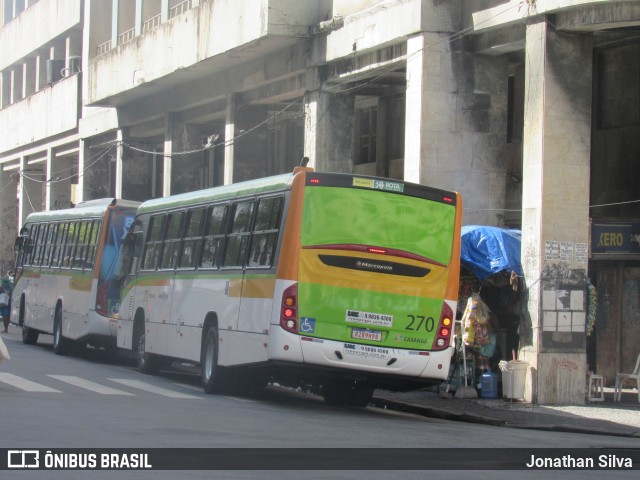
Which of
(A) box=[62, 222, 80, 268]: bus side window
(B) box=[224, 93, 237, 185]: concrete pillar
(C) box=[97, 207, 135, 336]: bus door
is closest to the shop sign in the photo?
(C) box=[97, 207, 135, 336]: bus door

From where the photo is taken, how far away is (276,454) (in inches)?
471

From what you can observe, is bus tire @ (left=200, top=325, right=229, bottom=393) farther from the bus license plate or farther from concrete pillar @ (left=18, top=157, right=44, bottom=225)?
concrete pillar @ (left=18, top=157, right=44, bottom=225)

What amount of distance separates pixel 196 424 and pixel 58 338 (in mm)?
15130

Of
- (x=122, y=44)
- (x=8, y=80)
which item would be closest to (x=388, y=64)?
(x=122, y=44)

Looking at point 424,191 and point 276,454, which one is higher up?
point 424,191

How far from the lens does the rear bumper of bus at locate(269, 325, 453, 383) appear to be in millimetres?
17484

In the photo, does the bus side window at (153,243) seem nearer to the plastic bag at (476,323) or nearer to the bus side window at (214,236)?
the bus side window at (214,236)

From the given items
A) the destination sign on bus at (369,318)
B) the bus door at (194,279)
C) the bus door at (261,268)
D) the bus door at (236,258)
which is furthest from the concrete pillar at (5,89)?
the destination sign on bus at (369,318)

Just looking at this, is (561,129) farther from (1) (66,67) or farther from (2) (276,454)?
(1) (66,67)

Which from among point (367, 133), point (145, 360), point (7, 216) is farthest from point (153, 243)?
point (7, 216)

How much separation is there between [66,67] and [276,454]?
1655 inches

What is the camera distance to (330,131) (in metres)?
30.1

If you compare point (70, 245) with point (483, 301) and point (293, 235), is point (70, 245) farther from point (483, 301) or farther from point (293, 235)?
point (293, 235)

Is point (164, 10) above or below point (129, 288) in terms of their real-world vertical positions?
above
